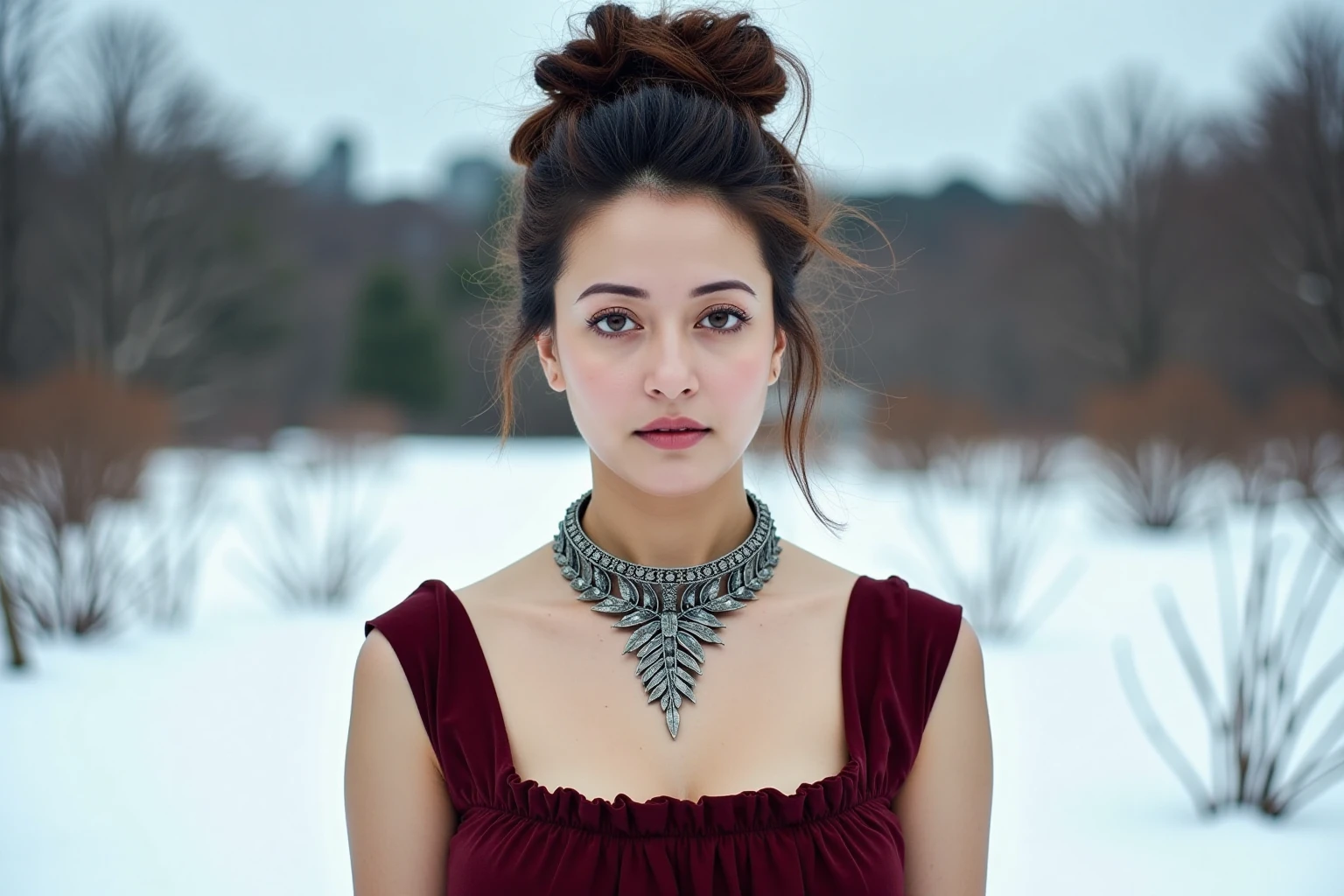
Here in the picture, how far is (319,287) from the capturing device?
13.1 meters

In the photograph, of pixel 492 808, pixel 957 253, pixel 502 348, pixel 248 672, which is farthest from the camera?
pixel 957 253

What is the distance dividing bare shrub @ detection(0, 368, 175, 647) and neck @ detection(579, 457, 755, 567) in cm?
379

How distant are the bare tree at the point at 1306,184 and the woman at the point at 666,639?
6.54 m

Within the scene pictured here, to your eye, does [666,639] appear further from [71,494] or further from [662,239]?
[71,494]

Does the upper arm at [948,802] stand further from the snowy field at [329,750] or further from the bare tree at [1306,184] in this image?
the bare tree at [1306,184]

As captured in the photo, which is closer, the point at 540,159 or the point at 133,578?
the point at 540,159

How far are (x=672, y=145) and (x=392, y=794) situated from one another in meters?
0.70

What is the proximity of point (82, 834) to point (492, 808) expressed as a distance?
2.27 metres

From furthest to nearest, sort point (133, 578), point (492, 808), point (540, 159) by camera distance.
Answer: point (133, 578)
point (540, 159)
point (492, 808)

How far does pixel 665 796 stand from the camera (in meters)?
1.04

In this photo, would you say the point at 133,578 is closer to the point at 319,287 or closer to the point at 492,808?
the point at 492,808

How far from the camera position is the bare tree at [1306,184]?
668 centimetres

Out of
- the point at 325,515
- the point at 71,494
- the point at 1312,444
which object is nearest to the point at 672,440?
the point at 71,494

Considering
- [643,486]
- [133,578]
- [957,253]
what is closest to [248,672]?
[133,578]
